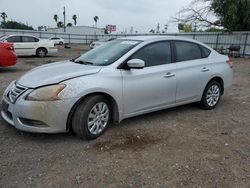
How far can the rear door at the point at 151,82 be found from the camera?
4.48m

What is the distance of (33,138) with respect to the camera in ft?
13.6

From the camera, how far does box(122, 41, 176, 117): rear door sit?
177 inches

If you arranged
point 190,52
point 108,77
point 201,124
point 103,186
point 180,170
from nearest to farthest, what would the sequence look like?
point 103,186 → point 180,170 → point 108,77 → point 201,124 → point 190,52

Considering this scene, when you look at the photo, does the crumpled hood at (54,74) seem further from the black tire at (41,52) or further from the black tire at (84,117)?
the black tire at (41,52)

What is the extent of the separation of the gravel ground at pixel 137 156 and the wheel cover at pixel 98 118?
0.16 m

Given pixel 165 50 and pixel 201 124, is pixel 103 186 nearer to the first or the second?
pixel 201 124

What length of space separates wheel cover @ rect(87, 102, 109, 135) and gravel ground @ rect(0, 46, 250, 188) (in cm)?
16

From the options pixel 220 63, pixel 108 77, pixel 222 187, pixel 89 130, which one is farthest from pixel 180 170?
pixel 220 63

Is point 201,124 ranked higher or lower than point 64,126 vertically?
lower

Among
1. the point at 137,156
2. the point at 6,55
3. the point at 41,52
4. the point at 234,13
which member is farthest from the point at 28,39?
the point at 234,13

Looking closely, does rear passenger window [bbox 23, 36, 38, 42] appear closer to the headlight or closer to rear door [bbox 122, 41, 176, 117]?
rear door [bbox 122, 41, 176, 117]

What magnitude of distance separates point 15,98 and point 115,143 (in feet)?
5.07

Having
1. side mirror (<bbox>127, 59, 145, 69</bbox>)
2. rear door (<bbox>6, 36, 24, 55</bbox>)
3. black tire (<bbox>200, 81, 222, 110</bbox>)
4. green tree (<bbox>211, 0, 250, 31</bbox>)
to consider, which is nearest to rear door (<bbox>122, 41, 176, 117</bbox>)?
side mirror (<bbox>127, 59, 145, 69</bbox>)

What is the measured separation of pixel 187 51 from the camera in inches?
219
